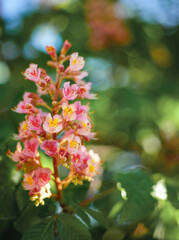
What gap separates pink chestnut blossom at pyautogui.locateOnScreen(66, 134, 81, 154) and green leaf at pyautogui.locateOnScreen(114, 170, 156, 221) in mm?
298

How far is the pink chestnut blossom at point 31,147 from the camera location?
3.88ft

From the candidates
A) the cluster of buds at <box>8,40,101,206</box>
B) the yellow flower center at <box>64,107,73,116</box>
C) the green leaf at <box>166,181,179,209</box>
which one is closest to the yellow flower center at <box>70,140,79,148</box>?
the cluster of buds at <box>8,40,101,206</box>

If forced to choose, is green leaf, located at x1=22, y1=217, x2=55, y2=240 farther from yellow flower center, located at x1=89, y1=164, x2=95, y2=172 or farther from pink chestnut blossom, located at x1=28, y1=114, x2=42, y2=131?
pink chestnut blossom, located at x1=28, y1=114, x2=42, y2=131

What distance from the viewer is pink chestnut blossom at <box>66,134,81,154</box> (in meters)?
1.14

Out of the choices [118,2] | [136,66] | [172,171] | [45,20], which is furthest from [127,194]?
[118,2]

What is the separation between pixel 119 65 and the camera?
10.00ft

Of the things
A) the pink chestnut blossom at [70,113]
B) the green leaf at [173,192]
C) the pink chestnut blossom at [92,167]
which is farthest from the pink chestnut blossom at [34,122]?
the green leaf at [173,192]

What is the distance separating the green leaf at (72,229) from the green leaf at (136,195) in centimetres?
17

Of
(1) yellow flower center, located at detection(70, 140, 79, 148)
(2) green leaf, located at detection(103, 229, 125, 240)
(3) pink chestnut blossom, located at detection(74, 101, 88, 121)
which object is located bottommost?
(2) green leaf, located at detection(103, 229, 125, 240)

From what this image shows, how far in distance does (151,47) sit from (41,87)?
2.23m

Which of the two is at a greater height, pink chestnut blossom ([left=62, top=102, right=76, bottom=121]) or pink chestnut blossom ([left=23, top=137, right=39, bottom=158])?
pink chestnut blossom ([left=62, top=102, right=76, bottom=121])

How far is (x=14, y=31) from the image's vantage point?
2.91m

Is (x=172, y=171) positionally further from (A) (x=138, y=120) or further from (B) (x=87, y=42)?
(B) (x=87, y=42)

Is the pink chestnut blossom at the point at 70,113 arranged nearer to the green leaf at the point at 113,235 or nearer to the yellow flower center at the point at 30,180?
the yellow flower center at the point at 30,180
